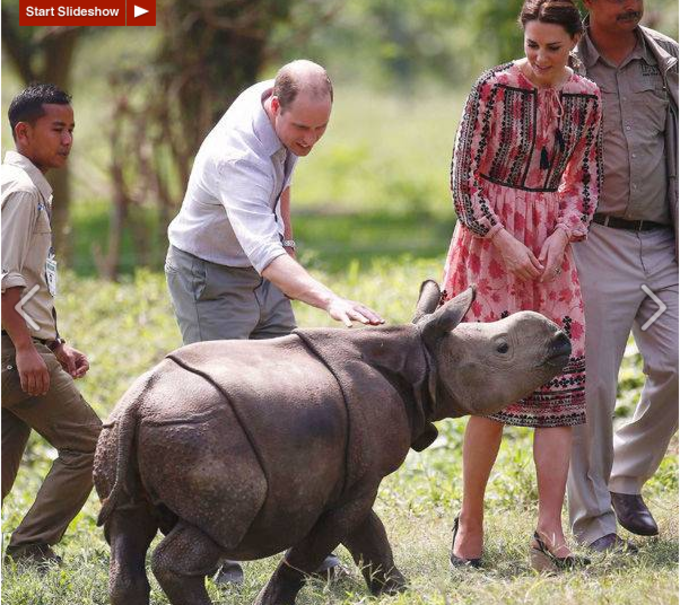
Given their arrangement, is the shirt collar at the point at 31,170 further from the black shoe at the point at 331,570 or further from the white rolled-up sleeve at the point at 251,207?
the black shoe at the point at 331,570

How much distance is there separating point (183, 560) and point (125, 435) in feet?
1.45

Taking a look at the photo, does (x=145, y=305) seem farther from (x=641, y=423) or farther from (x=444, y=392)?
(x=444, y=392)

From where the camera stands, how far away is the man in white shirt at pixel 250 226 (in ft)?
16.3

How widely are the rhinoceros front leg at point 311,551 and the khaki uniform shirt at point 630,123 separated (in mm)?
2007

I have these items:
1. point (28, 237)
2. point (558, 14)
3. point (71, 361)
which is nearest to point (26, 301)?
point (28, 237)

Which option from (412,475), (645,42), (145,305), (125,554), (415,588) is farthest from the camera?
(145,305)

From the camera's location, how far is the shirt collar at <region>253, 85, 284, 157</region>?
5.33m

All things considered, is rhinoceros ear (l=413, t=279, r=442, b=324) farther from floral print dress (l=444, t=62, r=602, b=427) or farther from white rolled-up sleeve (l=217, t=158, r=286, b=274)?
white rolled-up sleeve (l=217, t=158, r=286, b=274)

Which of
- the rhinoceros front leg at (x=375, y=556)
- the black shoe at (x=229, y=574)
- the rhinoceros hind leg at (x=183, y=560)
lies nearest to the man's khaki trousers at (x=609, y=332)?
the rhinoceros front leg at (x=375, y=556)

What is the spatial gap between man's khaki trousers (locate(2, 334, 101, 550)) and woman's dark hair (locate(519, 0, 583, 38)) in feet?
8.02

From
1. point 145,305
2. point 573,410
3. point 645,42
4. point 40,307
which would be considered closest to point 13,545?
point 40,307

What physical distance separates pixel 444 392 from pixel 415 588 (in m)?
0.73

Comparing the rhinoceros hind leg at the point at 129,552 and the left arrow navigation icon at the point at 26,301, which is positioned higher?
the left arrow navigation icon at the point at 26,301

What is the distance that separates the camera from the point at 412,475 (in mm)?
7621
